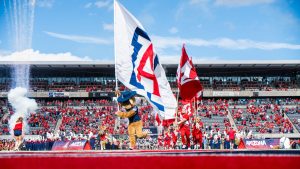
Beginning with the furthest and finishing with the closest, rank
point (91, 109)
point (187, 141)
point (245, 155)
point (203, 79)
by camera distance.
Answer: point (203, 79) → point (91, 109) → point (187, 141) → point (245, 155)

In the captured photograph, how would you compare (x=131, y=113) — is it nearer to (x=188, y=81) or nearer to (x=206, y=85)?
(x=188, y=81)

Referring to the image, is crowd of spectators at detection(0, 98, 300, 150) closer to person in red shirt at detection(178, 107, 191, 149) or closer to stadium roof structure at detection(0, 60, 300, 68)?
stadium roof structure at detection(0, 60, 300, 68)

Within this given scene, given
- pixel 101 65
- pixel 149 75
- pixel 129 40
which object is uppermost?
pixel 101 65

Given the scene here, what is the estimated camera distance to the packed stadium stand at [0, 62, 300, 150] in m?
46.2

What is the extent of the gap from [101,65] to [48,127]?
11988mm

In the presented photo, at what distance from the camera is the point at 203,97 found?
55.7m

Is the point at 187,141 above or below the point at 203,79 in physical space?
below

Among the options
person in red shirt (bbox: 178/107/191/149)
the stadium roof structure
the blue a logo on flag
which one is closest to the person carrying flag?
person in red shirt (bbox: 178/107/191/149)

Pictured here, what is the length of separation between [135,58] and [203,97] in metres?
44.1

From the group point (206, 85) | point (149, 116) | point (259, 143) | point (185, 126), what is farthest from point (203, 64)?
point (185, 126)

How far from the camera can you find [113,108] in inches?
2024

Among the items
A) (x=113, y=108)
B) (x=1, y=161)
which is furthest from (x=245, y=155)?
(x=113, y=108)

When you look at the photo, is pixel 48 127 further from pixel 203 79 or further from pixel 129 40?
pixel 129 40

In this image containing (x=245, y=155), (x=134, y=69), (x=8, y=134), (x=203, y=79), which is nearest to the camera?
(x=245, y=155)
